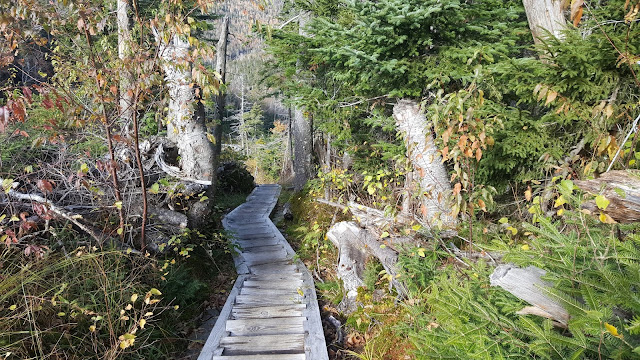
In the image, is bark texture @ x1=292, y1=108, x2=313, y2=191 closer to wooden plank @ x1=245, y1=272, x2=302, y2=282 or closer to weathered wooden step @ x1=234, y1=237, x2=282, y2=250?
weathered wooden step @ x1=234, y1=237, x2=282, y2=250

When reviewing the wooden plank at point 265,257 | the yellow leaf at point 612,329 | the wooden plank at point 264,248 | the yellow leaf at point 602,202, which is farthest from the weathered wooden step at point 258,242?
the yellow leaf at point 612,329

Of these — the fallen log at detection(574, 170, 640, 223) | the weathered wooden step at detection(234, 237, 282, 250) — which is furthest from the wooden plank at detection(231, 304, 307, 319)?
the fallen log at detection(574, 170, 640, 223)

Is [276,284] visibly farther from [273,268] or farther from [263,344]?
[263,344]

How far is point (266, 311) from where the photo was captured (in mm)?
4852

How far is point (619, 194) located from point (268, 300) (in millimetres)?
4491

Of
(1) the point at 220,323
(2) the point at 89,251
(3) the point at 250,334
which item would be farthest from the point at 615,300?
(2) the point at 89,251

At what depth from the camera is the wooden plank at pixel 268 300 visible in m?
5.08

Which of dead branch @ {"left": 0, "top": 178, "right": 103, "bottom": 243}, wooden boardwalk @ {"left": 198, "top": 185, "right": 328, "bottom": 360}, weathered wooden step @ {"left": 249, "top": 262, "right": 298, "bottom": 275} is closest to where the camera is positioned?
dead branch @ {"left": 0, "top": 178, "right": 103, "bottom": 243}

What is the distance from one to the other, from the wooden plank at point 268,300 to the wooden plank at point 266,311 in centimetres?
9

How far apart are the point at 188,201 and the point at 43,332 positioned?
3024 mm

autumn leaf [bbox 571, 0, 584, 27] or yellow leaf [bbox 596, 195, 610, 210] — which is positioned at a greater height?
autumn leaf [bbox 571, 0, 584, 27]

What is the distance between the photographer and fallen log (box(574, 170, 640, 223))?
2.17 metres

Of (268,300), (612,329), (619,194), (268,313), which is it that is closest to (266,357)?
(268,313)

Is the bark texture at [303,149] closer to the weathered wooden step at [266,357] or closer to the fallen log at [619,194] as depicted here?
the weathered wooden step at [266,357]
